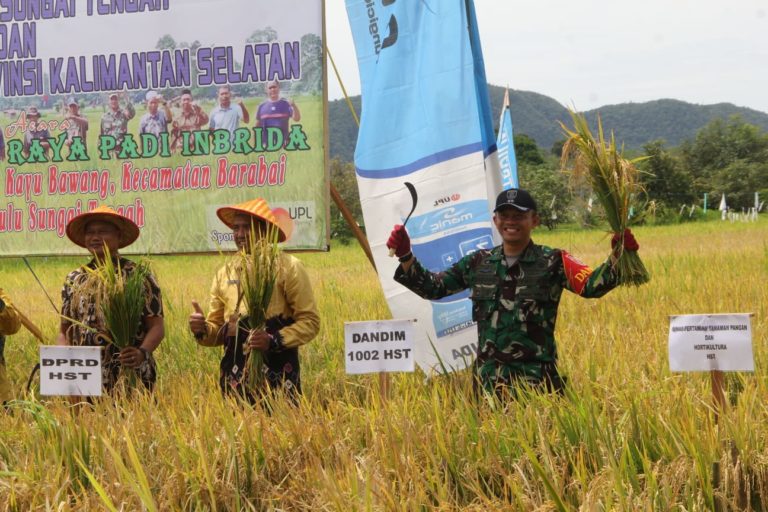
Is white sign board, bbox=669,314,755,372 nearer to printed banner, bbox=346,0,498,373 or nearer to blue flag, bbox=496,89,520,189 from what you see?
printed banner, bbox=346,0,498,373

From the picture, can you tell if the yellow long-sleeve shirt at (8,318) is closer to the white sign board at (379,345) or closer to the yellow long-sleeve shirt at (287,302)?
the yellow long-sleeve shirt at (287,302)

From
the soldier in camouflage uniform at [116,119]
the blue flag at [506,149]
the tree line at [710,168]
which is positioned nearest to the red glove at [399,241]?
the soldier in camouflage uniform at [116,119]

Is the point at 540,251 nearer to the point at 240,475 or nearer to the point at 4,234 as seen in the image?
the point at 240,475

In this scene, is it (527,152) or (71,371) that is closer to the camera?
(71,371)

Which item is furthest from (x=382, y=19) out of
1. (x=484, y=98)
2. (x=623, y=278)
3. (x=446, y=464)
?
(x=446, y=464)

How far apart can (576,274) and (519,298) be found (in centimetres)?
25

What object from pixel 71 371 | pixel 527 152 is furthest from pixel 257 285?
pixel 527 152

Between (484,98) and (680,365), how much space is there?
2.08 m

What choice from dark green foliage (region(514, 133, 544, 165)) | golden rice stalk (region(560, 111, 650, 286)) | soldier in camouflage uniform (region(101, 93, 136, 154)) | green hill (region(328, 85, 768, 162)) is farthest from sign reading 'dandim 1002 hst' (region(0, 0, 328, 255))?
green hill (region(328, 85, 768, 162))

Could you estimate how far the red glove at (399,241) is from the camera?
385 centimetres

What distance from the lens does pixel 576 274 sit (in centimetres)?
361

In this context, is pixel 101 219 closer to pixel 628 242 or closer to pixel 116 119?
pixel 116 119

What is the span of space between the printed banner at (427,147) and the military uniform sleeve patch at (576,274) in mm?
1110

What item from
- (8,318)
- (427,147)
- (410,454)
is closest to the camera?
(410,454)
